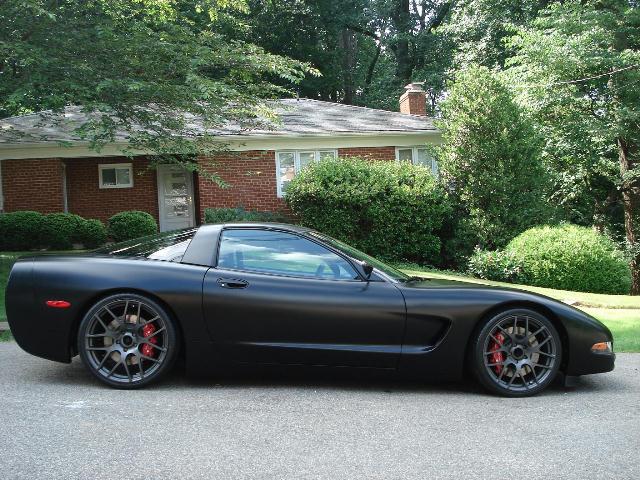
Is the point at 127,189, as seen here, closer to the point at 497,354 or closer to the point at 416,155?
the point at 416,155

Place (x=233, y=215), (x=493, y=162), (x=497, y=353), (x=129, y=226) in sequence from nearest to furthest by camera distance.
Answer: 1. (x=497, y=353)
2. (x=493, y=162)
3. (x=129, y=226)
4. (x=233, y=215)

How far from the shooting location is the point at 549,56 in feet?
60.6

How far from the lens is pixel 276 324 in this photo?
16.3 feet

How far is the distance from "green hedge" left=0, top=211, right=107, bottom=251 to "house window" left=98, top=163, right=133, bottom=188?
298cm

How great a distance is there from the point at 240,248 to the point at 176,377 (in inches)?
48.2

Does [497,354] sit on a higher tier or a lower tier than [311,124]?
lower

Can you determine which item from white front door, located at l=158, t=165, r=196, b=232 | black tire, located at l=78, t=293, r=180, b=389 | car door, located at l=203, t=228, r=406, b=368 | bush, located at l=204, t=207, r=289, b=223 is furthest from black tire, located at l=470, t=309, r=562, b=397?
white front door, located at l=158, t=165, r=196, b=232

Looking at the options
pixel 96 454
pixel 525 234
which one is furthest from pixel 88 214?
pixel 96 454

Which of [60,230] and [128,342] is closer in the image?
[128,342]

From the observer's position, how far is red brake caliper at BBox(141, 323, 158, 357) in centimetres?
495

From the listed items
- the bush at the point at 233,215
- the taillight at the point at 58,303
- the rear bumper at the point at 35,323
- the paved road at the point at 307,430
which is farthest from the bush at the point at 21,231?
the taillight at the point at 58,303

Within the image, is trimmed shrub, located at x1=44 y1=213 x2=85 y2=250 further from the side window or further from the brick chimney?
the side window

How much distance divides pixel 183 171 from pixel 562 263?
12.0m

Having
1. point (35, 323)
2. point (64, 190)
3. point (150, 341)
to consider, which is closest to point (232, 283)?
point (150, 341)
